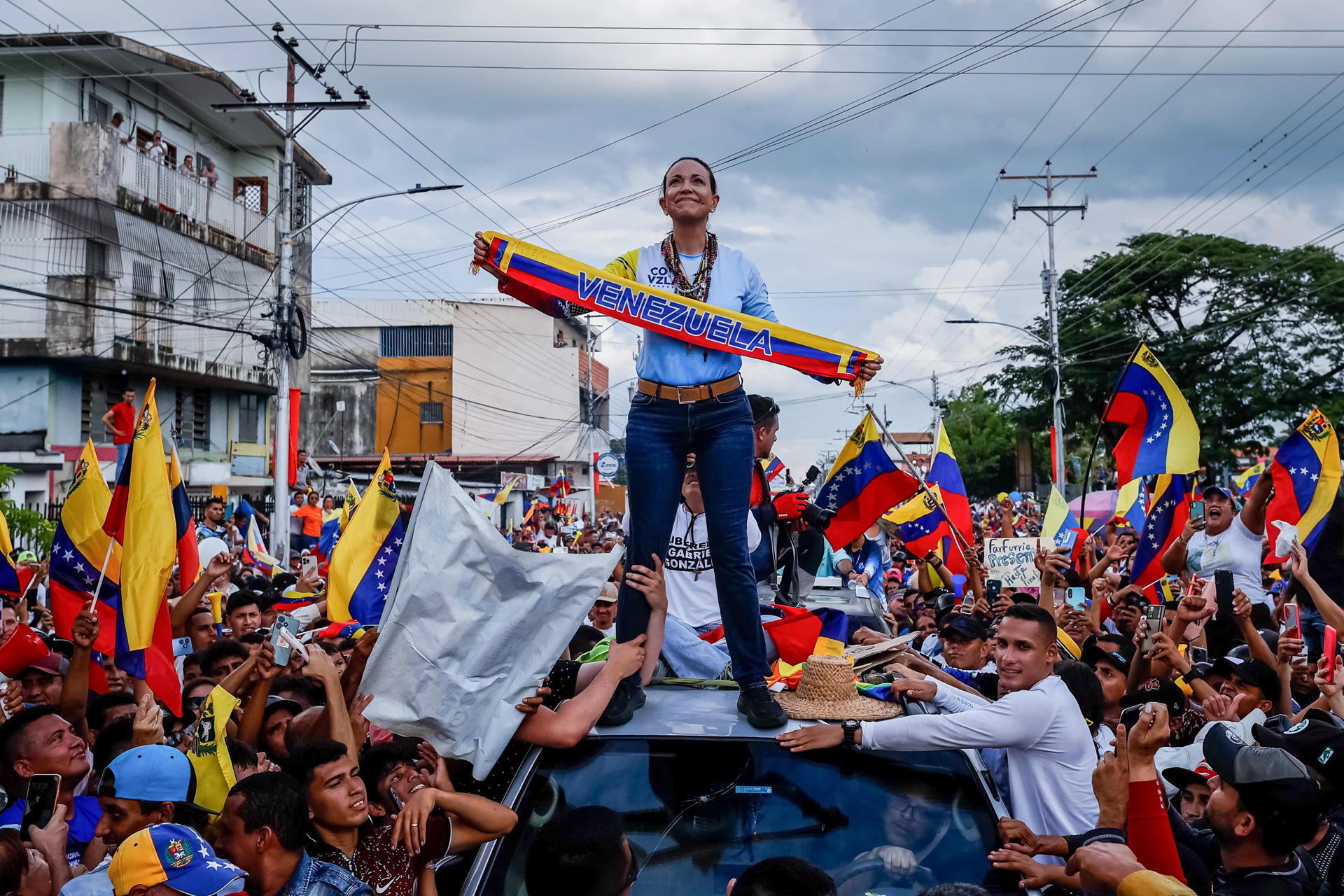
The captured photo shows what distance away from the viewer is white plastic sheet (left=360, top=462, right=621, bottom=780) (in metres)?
3.29

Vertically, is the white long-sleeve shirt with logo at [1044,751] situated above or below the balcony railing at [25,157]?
below

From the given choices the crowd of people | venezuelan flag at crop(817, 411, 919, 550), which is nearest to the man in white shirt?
the crowd of people

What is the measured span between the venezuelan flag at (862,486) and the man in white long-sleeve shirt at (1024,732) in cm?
322

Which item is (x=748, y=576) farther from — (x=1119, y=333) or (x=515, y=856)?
(x=1119, y=333)

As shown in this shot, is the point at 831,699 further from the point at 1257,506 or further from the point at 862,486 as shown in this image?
the point at 1257,506

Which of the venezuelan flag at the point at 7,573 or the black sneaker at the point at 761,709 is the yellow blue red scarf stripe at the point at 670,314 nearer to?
the black sneaker at the point at 761,709

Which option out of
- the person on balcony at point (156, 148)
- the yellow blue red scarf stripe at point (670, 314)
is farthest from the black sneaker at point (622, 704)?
the person on balcony at point (156, 148)

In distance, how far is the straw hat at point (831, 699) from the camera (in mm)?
3537

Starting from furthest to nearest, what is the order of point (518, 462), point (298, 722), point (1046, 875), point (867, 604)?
point (518, 462), point (867, 604), point (298, 722), point (1046, 875)

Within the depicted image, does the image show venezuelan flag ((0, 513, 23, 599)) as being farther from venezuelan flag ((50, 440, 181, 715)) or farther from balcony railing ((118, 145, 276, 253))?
balcony railing ((118, 145, 276, 253))

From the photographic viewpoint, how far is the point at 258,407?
1320 inches

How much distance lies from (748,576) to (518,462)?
50866 millimetres

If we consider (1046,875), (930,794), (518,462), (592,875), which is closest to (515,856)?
(592,875)

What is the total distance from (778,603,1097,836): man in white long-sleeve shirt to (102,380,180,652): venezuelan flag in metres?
3.92
